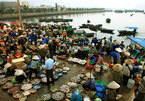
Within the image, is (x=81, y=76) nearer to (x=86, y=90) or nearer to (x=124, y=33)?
(x=86, y=90)

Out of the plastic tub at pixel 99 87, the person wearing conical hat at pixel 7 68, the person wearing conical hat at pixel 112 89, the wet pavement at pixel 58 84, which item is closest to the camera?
the person wearing conical hat at pixel 112 89

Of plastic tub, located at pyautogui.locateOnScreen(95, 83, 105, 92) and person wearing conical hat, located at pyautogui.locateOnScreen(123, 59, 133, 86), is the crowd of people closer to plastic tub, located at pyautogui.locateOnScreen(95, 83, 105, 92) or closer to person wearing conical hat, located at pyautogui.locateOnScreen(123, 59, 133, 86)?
person wearing conical hat, located at pyautogui.locateOnScreen(123, 59, 133, 86)

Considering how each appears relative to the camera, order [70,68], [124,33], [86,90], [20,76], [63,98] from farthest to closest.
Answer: [124,33], [70,68], [20,76], [86,90], [63,98]

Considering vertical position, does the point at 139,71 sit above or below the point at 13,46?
below

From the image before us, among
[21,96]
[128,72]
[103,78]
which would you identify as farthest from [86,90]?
[21,96]

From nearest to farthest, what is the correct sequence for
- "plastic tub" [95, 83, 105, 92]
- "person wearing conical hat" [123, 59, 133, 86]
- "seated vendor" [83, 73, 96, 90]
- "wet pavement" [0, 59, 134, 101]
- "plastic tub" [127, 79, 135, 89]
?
"seated vendor" [83, 73, 96, 90], "wet pavement" [0, 59, 134, 101], "plastic tub" [95, 83, 105, 92], "plastic tub" [127, 79, 135, 89], "person wearing conical hat" [123, 59, 133, 86]

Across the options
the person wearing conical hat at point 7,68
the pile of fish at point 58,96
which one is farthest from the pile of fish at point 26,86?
the person wearing conical hat at point 7,68

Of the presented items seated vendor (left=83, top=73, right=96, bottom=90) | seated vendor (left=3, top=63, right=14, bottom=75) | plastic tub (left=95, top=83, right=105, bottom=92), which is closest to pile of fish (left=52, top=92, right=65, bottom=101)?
seated vendor (left=83, top=73, right=96, bottom=90)

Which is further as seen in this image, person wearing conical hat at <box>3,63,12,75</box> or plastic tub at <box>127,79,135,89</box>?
person wearing conical hat at <box>3,63,12,75</box>

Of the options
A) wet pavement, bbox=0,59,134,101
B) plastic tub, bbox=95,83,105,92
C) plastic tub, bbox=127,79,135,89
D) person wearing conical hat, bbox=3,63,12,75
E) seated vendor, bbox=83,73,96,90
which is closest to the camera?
seated vendor, bbox=83,73,96,90

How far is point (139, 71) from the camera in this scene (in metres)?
6.28

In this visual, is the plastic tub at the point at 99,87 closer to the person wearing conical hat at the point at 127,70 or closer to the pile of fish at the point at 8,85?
the person wearing conical hat at the point at 127,70

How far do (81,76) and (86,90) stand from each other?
1.21 meters

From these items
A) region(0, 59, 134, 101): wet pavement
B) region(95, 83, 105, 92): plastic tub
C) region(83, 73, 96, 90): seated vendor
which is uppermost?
region(83, 73, 96, 90): seated vendor
